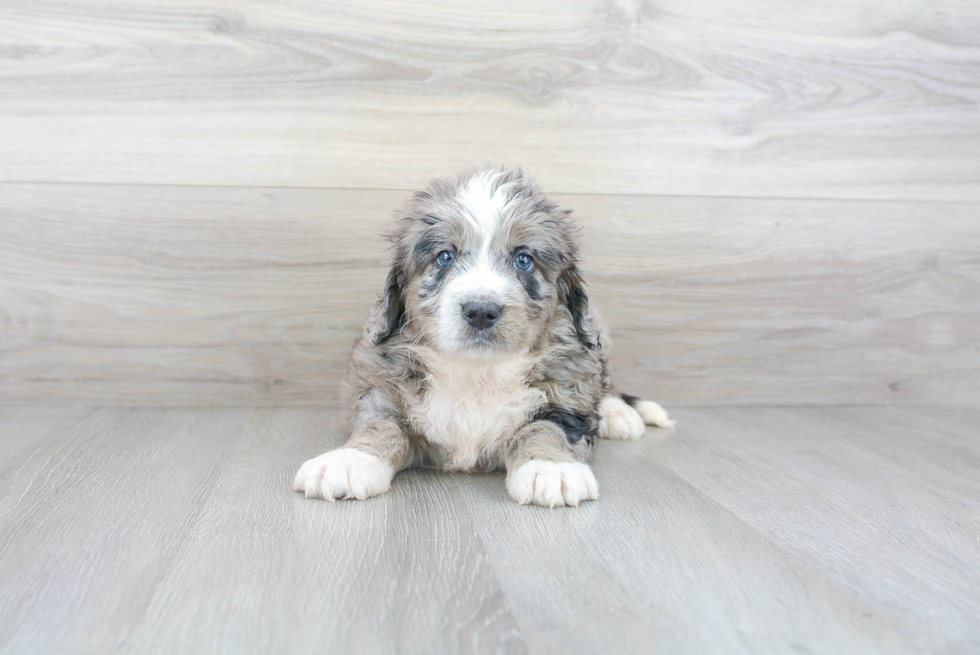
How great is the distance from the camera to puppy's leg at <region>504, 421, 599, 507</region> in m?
2.03

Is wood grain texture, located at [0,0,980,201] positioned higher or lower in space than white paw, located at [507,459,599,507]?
higher

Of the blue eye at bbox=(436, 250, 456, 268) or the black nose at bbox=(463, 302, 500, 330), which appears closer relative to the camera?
the black nose at bbox=(463, 302, 500, 330)

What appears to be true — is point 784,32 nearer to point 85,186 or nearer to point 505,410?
point 505,410

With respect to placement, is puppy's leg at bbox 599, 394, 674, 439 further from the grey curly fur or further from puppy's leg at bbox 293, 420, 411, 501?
puppy's leg at bbox 293, 420, 411, 501

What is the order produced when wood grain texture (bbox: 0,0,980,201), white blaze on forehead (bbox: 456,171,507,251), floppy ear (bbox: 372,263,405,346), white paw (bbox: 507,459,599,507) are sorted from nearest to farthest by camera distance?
1. white paw (bbox: 507,459,599,507)
2. white blaze on forehead (bbox: 456,171,507,251)
3. floppy ear (bbox: 372,263,405,346)
4. wood grain texture (bbox: 0,0,980,201)

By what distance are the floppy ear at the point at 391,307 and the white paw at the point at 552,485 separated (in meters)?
0.65

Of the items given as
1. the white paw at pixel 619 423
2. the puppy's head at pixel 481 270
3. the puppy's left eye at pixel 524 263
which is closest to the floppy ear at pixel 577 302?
the puppy's head at pixel 481 270

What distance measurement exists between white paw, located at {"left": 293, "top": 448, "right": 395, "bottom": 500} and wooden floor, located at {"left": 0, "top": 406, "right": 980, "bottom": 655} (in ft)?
0.15

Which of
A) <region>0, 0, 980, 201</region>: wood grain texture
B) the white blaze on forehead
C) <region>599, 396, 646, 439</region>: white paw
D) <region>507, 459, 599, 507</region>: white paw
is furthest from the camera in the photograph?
<region>0, 0, 980, 201</region>: wood grain texture

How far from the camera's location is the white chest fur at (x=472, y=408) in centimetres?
238

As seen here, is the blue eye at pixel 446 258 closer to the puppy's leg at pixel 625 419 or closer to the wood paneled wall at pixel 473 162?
the puppy's leg at pixel 625 419

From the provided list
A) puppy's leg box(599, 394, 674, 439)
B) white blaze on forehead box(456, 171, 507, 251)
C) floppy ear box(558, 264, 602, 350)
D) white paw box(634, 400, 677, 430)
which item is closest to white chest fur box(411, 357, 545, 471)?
floppy ear box(558, 264, 602, 350)

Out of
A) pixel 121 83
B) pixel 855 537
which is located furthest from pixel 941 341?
pixel 121 83

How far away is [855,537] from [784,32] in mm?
2458
